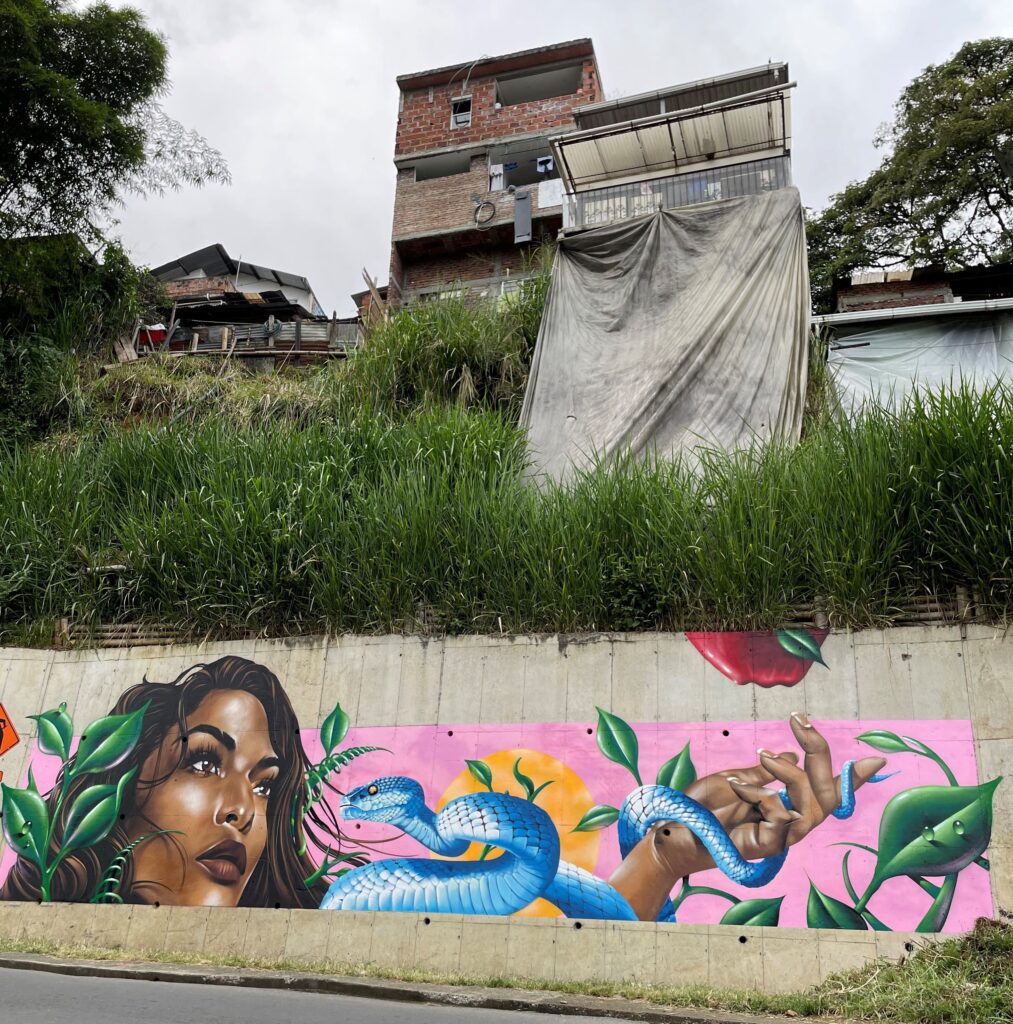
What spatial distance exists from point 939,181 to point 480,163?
9311 mm

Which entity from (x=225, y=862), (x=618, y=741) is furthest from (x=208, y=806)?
(x=618, y=741)

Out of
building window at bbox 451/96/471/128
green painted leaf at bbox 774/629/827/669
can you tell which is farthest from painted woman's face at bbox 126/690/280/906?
building window at bbox 451/96/471/128

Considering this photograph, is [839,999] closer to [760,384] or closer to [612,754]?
[612,754]

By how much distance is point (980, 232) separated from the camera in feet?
59.1

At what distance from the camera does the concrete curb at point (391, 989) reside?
5.52 meters

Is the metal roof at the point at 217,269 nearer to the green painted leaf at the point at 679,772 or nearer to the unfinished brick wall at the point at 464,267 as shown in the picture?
the unfinished brick wall at the point at 464,267

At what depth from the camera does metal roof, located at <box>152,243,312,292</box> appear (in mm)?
31656

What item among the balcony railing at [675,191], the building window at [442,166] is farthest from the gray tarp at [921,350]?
the building window at [442,166]

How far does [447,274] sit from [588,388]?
1065 cm

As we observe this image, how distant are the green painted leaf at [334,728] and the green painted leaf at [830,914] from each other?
3.67 meters

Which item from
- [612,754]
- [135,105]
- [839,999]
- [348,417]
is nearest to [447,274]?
[135,105]

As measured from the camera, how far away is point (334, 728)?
25.8 ft

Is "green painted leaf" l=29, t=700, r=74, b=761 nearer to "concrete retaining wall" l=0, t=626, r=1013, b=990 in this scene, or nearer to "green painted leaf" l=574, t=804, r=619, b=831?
"concrete retaining wall" l=0, t=626, r=1013, b=990

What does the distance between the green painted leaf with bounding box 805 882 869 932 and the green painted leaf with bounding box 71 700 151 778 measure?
5500 mm
